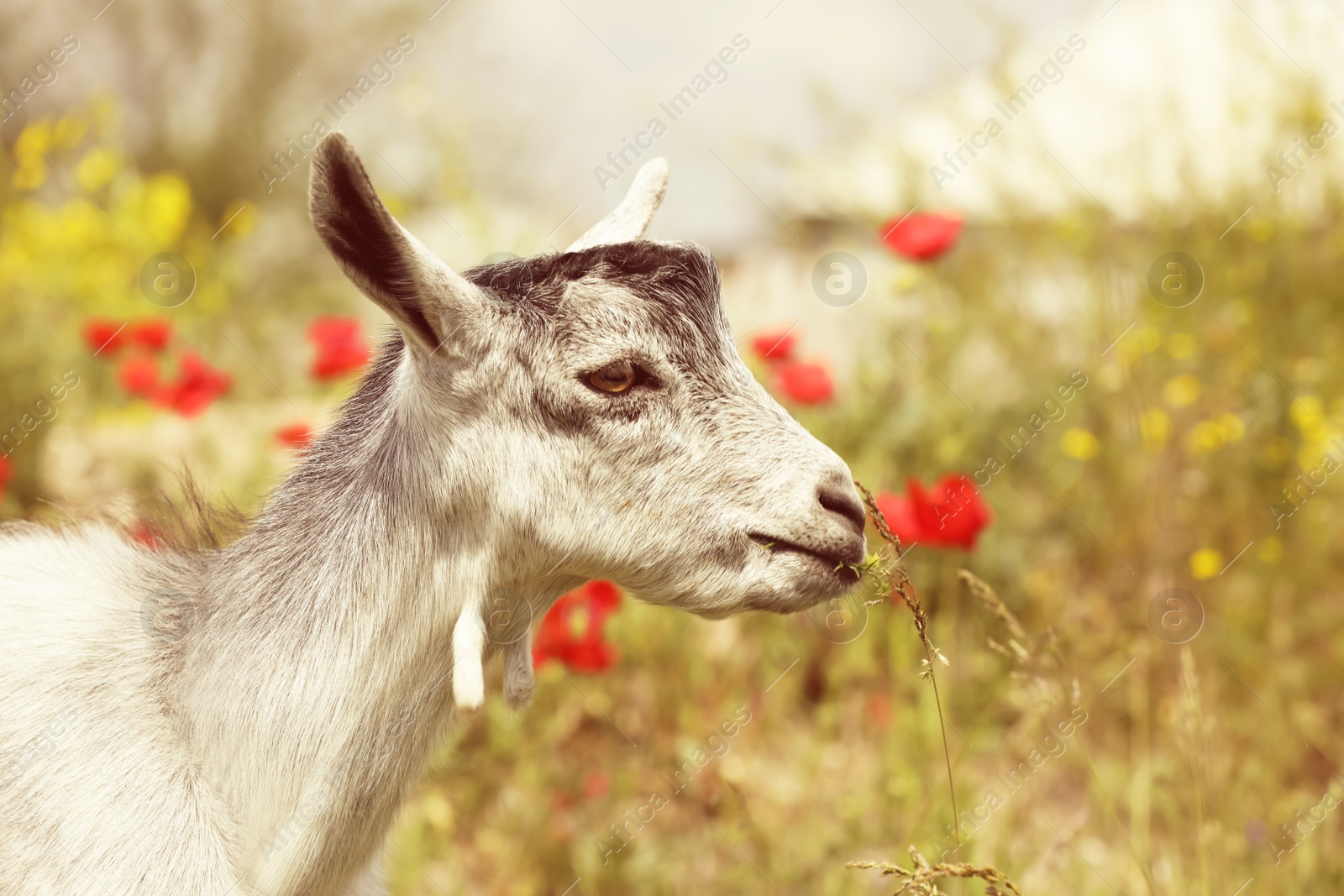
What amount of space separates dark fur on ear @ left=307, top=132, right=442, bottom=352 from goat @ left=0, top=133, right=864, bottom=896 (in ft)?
0.09

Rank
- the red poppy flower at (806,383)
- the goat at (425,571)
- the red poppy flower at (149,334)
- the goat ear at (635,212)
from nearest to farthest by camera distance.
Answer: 1. the goat at (425,571)
2. the goat ear at (635,212)
3. the red poppy flower at (806,383)
4. the red poppy flower at (149,334)

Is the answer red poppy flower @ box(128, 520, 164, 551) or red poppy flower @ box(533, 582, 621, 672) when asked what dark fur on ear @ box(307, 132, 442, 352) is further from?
red poppy flower @ box(533, 582, 621, 672)

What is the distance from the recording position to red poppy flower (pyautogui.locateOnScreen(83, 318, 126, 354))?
201 inches

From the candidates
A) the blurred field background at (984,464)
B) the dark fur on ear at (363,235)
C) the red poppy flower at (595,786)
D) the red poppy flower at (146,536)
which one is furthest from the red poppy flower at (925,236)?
the red poppy flower at (146,536)

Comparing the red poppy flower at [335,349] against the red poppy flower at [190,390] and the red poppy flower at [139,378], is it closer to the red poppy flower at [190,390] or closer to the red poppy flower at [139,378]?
the red poppy flower at [190,390]

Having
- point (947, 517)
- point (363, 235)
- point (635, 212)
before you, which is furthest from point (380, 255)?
point (947, 517)

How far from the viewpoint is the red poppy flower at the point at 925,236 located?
4.67m

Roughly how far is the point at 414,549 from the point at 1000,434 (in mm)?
4658

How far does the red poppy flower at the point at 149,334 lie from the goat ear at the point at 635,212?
315 centimetres

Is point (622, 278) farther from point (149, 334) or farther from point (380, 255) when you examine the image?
point (149, 334)

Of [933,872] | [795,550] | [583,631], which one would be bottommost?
[583,631]

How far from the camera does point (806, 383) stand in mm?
4562

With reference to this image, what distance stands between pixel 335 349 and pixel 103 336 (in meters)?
1.32

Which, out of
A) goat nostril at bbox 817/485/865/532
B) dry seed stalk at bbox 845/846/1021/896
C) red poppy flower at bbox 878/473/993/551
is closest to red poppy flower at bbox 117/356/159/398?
red poppy flower at bbox 878/473/993/551
